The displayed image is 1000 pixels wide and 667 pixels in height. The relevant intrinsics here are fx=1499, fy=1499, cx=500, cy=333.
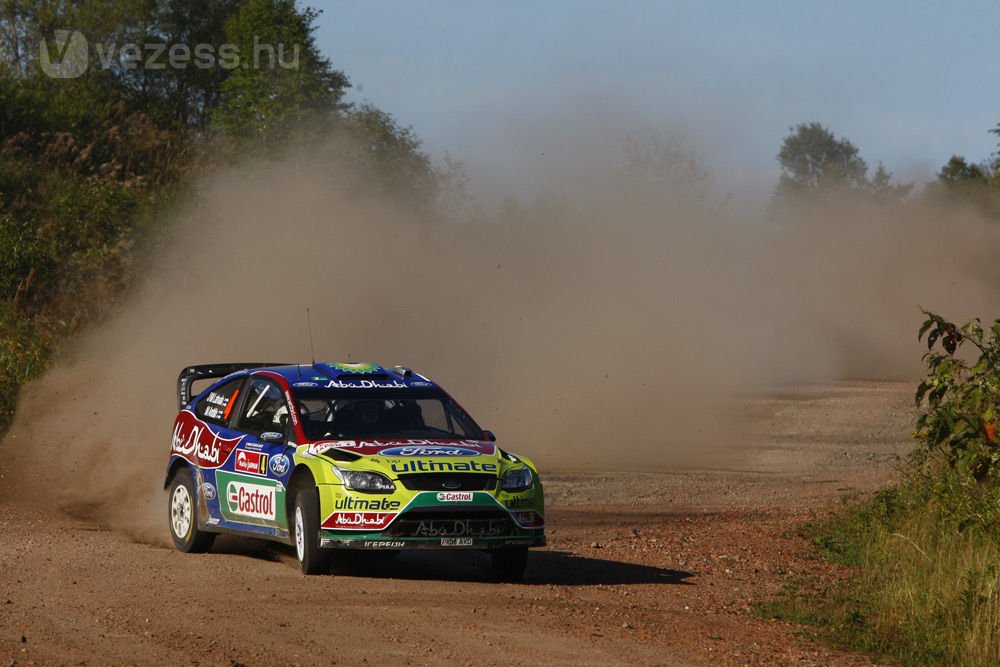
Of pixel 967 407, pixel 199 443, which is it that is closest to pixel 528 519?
pixel 199 443

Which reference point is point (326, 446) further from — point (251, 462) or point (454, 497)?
point (454, 497)

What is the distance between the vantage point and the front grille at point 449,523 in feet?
34.7

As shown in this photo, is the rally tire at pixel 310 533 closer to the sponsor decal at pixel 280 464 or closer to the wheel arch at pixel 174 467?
the sponsor decal at pixel 280 464

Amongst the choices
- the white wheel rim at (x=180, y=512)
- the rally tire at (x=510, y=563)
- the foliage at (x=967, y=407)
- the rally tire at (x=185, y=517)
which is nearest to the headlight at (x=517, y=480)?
the rally tire at (x=510, y=563)

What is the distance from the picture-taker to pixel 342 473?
35.1 feet

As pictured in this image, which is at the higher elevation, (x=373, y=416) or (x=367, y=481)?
(x=373, y=416)

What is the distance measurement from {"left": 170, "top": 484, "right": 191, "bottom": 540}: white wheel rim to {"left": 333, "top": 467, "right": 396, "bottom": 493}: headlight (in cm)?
241

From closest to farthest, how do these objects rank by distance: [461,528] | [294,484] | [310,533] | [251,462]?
[461,528]
[310,533]
[294,484]
[251,462]

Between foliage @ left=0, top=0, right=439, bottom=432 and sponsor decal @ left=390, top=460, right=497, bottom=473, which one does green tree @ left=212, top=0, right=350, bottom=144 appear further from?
sponsor decal @ left=390, top=460, right=497, bottom=473

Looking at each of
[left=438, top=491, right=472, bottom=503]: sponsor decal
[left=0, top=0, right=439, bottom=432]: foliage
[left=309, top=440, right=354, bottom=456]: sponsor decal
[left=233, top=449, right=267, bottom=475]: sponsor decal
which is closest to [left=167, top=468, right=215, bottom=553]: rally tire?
[left=233, top=449, right=267, bottom=475]: sponsor decal

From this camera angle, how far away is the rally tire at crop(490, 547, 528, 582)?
11.1 meters

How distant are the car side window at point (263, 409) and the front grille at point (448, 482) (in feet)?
4.91

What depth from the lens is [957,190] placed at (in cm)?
4881

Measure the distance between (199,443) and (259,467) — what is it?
1.18m
